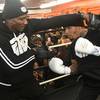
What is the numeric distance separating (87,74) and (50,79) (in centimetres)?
111

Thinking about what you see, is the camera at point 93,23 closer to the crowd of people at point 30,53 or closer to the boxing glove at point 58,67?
the crowd of people at point 30,53

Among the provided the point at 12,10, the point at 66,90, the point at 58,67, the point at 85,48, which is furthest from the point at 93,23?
the point at 66,90

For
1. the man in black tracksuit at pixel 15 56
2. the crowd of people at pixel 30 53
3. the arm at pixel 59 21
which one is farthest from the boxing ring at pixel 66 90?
the man in black tracksuit at pixel 15 56

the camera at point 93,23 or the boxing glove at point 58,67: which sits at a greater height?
the camera at point 93,23

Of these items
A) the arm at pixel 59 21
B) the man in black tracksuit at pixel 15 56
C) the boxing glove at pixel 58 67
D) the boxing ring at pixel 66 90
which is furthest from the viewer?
the boxing ring at pixel 66 90

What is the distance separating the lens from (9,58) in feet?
6.66

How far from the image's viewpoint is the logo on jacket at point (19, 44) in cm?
207

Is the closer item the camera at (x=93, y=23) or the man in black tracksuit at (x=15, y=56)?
the man in black tracksuit at (x=15, y=56)

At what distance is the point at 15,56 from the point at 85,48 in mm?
665

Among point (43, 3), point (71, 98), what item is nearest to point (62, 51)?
point (71, 98)

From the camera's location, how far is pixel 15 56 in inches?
81.6

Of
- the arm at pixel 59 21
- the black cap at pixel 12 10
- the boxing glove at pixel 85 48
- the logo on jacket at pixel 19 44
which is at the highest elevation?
the black cap at pixel 12 10

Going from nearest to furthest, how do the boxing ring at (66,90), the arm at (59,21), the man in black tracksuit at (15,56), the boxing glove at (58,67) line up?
1. the man in black tracksuit at (15,56)
2. the arm at (59,21)
3. the boxing glove at (58,67)
4. the boxing ring at (66,90)

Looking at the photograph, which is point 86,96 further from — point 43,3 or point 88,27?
point 43,3
